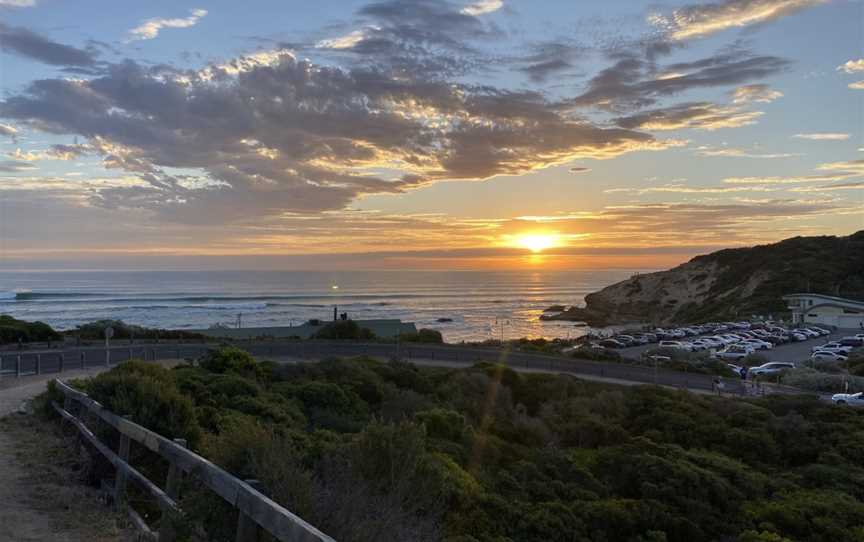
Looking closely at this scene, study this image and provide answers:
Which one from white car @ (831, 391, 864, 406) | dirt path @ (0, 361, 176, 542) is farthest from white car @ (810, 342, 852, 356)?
dirt path @ (0, 361, 176, 542)

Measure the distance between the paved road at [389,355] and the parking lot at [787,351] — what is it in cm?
1537

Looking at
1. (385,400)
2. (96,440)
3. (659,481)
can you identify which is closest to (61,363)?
(385,400)

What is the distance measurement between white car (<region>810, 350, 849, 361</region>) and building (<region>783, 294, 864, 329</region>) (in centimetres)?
2996

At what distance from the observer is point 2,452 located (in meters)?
9.46

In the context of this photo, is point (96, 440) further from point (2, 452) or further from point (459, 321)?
point (459, 321)

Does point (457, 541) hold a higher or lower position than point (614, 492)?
higher

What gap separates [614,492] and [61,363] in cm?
1885

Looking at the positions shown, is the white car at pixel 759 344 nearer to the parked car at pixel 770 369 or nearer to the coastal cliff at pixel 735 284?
the parked car at pixel 770 369

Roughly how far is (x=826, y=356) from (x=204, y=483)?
4688 cm

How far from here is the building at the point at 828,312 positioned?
238ft

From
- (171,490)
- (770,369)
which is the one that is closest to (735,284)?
(770,369)

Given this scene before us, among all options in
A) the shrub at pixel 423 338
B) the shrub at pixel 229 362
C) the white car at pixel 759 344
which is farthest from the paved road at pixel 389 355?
the white car at pixel 759 344

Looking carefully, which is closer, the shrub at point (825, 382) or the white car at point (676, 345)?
the shrub at point (825, 382)

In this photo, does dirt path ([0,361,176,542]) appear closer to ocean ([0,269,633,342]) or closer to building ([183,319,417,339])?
building ([183,319,417,339])
